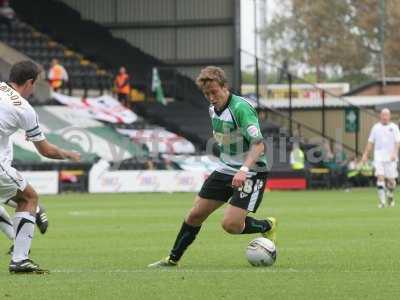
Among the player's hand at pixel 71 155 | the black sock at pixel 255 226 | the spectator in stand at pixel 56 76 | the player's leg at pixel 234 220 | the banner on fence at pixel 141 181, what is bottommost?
the banner on fence at pixel 141 181

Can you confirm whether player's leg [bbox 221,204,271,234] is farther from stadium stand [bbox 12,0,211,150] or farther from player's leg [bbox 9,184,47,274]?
stadium stand [bbox 12,0,211,150]

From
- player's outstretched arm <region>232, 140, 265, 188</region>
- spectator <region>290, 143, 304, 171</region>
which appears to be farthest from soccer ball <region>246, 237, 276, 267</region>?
spectator <region>290, 143, 304, 171</region>

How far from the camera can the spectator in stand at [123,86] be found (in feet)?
145

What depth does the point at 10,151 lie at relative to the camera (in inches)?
488

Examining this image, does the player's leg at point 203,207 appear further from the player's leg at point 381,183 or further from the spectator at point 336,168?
the spectator at point 336,168

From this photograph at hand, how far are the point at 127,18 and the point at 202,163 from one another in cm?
1054

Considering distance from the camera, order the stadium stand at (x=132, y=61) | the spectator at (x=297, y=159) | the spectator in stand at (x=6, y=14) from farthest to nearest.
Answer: the spectator in stand at (x=6, y=14), the stadium stand at (x=132, y=61), the spectator at (x=297, y=159)

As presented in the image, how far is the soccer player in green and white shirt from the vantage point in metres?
12.8

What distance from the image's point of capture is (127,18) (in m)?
47.7

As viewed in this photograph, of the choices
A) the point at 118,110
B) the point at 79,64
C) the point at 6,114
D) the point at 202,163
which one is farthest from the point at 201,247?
the point at 79,64

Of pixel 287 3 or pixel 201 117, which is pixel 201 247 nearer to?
pixel 201 117

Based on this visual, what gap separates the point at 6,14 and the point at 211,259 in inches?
1343

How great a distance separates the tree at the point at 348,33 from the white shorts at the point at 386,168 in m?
48.4

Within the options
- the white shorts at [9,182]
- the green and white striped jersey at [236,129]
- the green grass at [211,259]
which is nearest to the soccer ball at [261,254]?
the green grass at [211,259]
